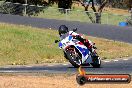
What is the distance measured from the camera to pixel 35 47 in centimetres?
3394

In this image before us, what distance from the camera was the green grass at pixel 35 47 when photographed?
30094 millimetres

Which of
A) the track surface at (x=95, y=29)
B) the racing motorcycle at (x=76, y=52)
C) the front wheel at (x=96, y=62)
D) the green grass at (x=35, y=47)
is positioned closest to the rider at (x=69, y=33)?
the racing motorcycle at (x=76, y=52)

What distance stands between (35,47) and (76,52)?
2860 centimetres

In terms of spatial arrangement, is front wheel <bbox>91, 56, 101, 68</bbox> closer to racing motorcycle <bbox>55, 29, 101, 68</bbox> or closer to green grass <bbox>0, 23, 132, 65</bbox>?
racing motorcycle <bbox>55, 29, 101, 68</bbox>

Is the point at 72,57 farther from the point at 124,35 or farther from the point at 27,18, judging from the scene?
the point at 27,18

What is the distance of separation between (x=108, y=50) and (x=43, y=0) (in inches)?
1442

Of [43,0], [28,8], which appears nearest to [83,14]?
[28,8]

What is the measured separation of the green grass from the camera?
30094 mm

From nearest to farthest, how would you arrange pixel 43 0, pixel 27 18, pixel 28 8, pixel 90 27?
pixel 90 27 < pixel 27 18 < pixel 28 8 < pixel 43 0

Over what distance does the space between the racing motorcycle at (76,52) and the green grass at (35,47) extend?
22157 mm

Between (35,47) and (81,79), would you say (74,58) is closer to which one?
(81,79)

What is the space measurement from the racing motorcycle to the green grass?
2216cm

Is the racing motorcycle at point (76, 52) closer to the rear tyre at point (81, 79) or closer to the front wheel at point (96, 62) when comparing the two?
the front wheel at point (96, 62)

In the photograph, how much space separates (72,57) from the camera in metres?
5.40
